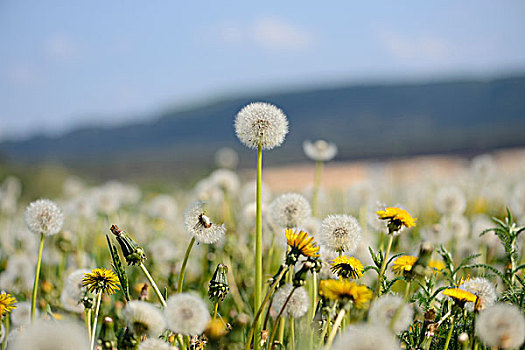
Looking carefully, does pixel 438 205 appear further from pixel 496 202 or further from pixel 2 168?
pixel 2 168

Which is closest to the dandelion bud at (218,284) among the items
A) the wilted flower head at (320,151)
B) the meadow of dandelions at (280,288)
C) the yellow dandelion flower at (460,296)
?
the meadow of dandelions at (280,288)

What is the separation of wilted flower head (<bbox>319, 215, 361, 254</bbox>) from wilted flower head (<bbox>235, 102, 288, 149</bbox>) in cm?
29

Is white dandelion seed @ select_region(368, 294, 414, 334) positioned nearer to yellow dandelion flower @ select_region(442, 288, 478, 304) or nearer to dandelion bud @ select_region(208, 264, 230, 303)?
yellow dandelion flower @ select_region(442, 288, 478, 304)

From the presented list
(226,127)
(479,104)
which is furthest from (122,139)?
(479,104)

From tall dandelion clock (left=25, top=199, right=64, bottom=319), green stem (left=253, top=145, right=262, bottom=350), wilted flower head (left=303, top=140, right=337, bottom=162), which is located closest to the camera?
green stem (left=253, top=145, right=262, bottom=350)

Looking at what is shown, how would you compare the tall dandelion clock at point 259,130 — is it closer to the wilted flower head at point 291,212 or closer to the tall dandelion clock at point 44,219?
the wilted flower head at point 291,212

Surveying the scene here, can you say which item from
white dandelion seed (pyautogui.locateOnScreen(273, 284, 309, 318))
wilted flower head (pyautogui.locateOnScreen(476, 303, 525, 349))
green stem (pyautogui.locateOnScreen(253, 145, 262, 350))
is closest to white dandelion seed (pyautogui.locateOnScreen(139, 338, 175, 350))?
green stem (pyautogui.locateOnScreen(253, 145, 262, 350))

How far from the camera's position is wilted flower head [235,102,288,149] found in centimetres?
126

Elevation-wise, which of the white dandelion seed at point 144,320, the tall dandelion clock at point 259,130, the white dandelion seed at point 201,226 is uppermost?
the tall dandelion clock at point 259,130

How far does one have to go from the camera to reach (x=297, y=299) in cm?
133

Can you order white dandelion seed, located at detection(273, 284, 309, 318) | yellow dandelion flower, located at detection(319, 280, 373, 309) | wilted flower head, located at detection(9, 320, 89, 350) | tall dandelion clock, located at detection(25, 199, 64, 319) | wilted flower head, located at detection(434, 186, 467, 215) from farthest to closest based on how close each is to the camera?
wilted flower head, located at detection(434, 186, 467, 215) → tall dandelion clock, located at detection(25, 199, 64, 319) → white dandelion seed, located at detection(273, 284, 309, 318) → yellow dandelion flower, located at detection(319, 280, 373, 309) → wilted flower head, located at detection(9, 320, 89, 350)

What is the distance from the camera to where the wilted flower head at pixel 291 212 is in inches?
59.5

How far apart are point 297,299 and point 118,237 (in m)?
0.49

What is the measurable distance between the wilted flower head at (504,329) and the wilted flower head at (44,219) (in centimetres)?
114
